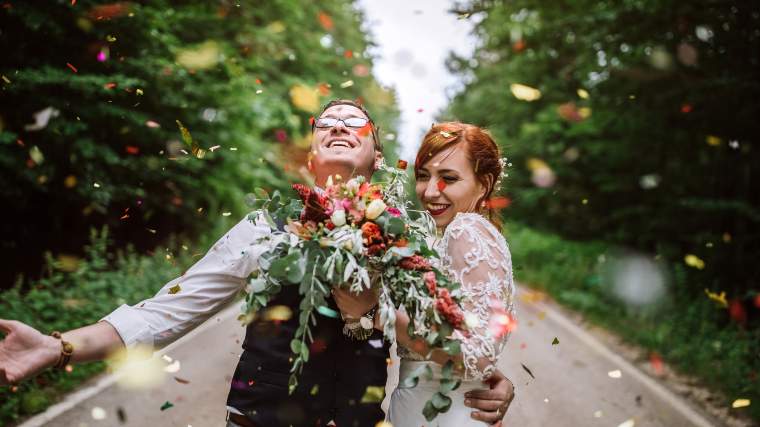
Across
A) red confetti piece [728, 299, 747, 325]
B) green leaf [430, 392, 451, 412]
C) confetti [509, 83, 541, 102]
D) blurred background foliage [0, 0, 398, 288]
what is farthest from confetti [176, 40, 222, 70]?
confetti [509, 83, 541, 102]

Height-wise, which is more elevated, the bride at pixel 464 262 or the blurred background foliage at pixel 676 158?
the bride at pixel 464 262

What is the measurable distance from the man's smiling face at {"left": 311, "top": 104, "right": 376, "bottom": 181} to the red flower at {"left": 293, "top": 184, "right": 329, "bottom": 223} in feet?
1.99

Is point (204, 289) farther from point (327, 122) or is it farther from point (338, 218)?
point (327, 122)

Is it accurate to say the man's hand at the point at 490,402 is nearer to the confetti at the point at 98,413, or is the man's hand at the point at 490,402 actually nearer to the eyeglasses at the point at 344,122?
the eyeglasses at the point at 344,122

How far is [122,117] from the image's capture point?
759cm

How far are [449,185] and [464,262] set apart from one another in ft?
1.68

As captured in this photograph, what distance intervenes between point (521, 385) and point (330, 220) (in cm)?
533

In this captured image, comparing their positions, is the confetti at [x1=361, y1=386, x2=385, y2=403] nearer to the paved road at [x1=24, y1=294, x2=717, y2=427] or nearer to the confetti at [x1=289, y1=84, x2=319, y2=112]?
the paved road at [x1=24, y1=294, x2=717, y2=427]

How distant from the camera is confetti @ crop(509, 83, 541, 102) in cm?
1793

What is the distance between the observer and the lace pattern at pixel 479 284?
2176 mm

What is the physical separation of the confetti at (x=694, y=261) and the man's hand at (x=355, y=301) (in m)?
9.11

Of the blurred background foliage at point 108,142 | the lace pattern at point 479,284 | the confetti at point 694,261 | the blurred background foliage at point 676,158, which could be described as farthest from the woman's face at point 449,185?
the confetti at point 694,261

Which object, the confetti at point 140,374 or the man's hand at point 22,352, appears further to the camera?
the confetti at point 140,374

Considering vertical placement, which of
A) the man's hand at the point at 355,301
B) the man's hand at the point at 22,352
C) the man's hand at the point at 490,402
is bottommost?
the man's hand at the point at 490,402
